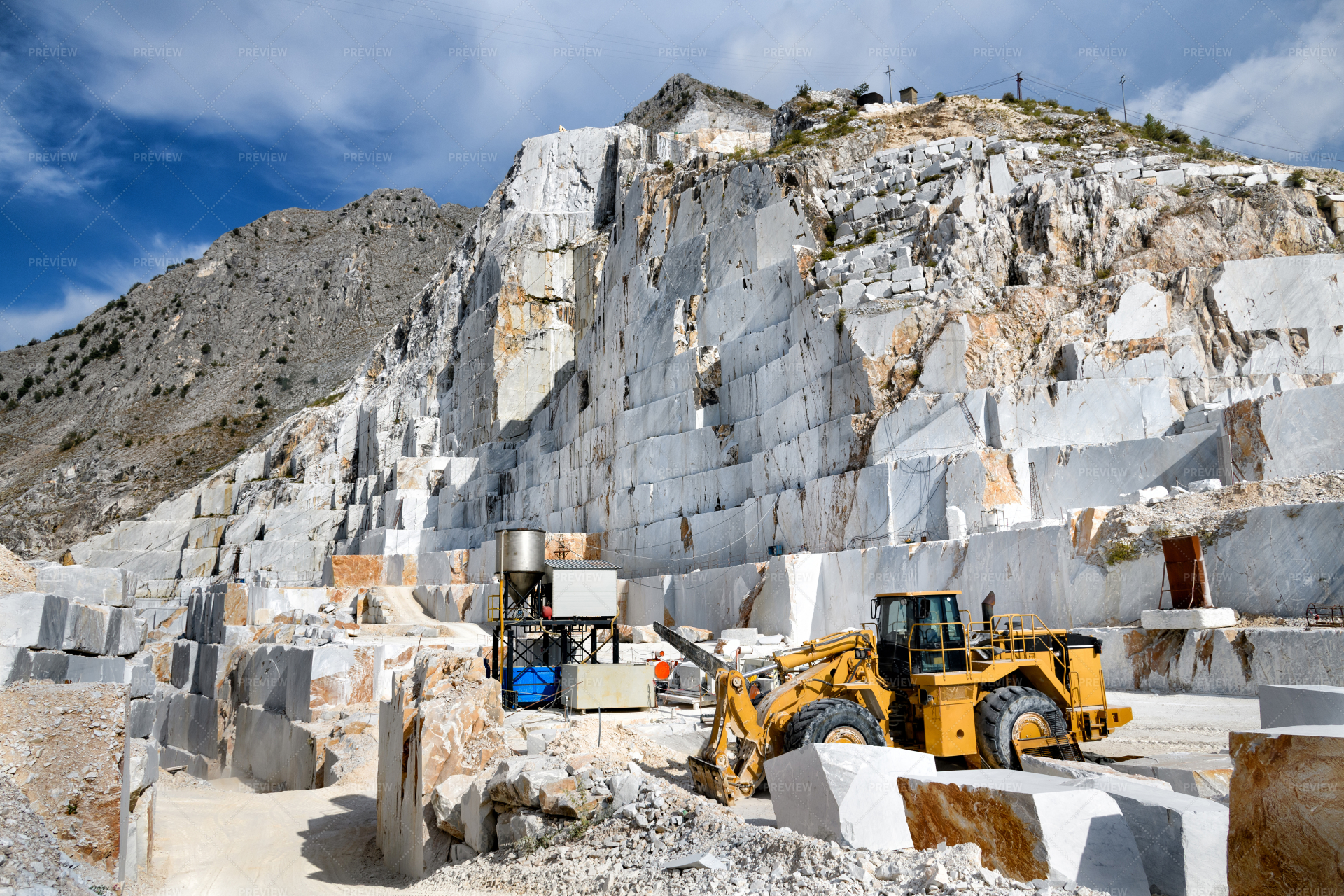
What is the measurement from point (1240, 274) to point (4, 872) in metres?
25.5

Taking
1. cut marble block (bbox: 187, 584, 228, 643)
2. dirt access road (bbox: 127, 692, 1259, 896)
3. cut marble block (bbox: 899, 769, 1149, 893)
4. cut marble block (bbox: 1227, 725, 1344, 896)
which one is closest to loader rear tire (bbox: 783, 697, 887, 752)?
dirt access road (bbox: 127, 692, 1259, 896)

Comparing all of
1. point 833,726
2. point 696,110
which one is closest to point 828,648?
point 833,726

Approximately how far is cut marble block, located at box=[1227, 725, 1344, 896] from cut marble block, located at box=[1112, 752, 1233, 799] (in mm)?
1841

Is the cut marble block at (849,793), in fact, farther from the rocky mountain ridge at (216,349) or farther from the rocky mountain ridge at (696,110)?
the rocky mountain ridge at (216,349)

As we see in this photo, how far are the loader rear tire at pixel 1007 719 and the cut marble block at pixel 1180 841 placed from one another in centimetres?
322

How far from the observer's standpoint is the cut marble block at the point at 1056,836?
19.1 ft

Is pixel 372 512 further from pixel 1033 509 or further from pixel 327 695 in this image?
pixel 1033 509

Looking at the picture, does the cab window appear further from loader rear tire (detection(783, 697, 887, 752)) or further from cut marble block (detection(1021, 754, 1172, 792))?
cut marble block (detection(1021, 754, 1172, 792))

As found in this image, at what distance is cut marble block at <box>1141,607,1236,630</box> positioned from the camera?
1374 cm

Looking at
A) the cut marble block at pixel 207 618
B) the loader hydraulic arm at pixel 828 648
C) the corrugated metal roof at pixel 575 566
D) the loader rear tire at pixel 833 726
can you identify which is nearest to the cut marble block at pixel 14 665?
the loader rear tire at pixel 833 726

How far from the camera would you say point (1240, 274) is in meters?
22.4

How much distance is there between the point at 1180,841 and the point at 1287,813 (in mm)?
988

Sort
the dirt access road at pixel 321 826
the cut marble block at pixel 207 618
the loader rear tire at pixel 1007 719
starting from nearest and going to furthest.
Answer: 1. the loader rear tire at pixel 1007 719
2. the dirt access road at pixel 321 826
3. the cut marble block at pixel 207 618

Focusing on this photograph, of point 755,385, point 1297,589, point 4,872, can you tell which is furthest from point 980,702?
point 755,385
